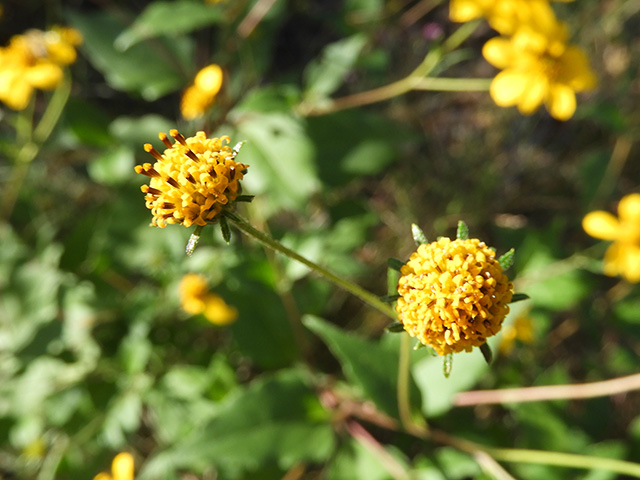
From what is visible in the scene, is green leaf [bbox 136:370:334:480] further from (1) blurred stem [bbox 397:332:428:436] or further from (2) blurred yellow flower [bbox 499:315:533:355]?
(2) blurred yellow flower [bbox 499:315:533:355]

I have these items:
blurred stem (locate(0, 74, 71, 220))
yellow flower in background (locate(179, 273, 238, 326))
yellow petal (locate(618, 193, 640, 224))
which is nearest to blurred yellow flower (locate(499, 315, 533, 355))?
yellow petal (locate(618, 193, 640, 224))

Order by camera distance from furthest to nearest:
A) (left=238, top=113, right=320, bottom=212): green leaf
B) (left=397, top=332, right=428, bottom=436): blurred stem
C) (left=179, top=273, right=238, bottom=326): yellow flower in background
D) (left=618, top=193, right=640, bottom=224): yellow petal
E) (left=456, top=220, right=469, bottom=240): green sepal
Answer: (left=618, top=193, right=640, bottom=224): yellow petal, (left=179, top=273, right=238, bottom=326): yellow flower in background, (left=238, top=113, right=320, bottom=212): green leaf, (left=397, top=332, right=428, bottom=436): blurred stem, (left=456, top=220, right=469, bottom=240): green sepal

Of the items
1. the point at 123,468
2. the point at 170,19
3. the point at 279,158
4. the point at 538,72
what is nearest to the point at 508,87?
the point at 538,72

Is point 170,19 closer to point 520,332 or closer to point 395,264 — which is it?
point 395,264

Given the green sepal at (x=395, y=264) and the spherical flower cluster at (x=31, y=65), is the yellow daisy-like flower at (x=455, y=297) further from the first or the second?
the spherical flower cluster at (x=31, y=65)

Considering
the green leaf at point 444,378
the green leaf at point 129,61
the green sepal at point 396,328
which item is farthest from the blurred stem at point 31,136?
the green sepal at point 396,328

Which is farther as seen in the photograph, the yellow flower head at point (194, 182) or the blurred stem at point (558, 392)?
the blurred stem at point (558, 392)
